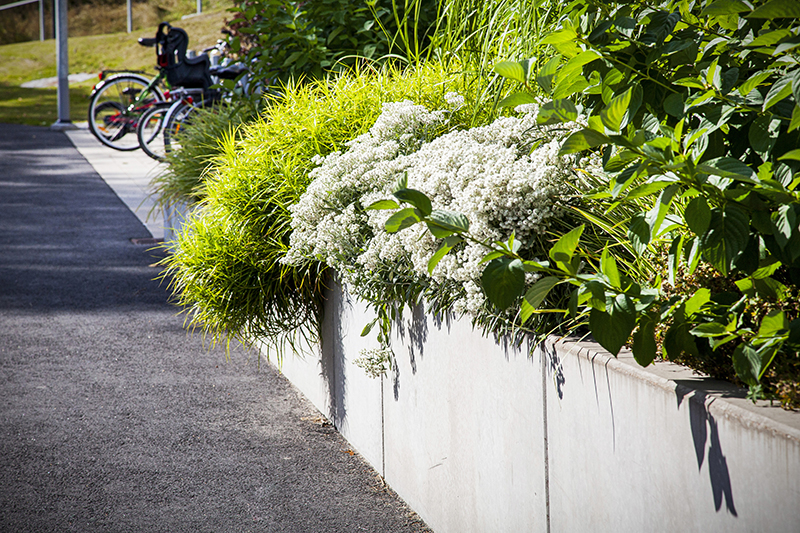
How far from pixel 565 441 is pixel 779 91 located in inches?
35.9

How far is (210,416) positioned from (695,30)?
8.99ft

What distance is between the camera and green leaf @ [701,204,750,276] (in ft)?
3.96

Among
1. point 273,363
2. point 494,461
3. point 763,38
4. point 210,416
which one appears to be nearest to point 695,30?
point 763,38

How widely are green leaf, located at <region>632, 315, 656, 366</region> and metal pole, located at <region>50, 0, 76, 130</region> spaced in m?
17.1

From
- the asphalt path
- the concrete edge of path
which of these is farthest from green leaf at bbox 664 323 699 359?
the concrete edge of path

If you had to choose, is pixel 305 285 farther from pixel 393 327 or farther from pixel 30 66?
pixel 30 66

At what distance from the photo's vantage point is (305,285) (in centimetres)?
331

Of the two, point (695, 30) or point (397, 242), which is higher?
point (695, 30)

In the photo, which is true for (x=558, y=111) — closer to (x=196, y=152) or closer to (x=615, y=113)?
(x=615, y=113)

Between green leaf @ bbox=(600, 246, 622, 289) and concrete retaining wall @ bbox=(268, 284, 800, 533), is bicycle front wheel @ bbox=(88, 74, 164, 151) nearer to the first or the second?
concrete retaining wall @ bbox=(268, 284, 800, 533)

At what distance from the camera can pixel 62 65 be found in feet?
52.5

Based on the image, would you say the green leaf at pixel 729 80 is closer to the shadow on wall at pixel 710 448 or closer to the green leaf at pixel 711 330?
the green leaf at pixel 711 330

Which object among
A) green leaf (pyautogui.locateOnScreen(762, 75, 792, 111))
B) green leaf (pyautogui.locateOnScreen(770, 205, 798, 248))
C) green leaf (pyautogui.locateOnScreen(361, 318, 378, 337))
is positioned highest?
green leaf (pyautogui.locateOnScreen(762, 75, 792, 111))

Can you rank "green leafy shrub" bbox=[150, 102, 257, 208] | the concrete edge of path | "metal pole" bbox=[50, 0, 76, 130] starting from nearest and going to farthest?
"green leafy shrub" bbox=[150, 102, 257, 208] → the concrete edge of path → "metal pole" bbox=[50, 0, 76, 130]
